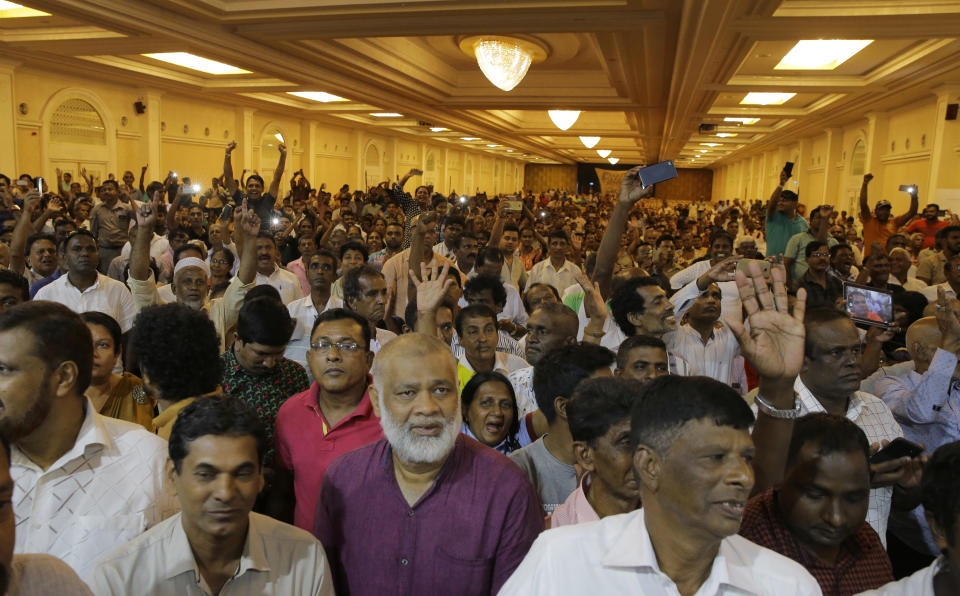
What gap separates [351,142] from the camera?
21.7 m

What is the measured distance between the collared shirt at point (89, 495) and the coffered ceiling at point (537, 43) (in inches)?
239

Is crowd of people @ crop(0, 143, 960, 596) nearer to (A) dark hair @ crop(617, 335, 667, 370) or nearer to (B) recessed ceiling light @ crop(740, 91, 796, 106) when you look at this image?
(A) dark hair @ crop(617, 335, 667, 370)

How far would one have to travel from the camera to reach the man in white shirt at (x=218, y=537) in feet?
5.43

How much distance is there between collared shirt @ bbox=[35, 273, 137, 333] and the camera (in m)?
4.23

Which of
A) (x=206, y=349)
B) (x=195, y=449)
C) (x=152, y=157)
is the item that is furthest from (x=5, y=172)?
(x=195, y=449)

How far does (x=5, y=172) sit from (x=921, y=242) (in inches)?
508

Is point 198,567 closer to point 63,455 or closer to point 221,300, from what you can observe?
point 63,455

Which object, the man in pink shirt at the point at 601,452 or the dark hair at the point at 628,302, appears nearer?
the man in pink shirt at the point at 601,452

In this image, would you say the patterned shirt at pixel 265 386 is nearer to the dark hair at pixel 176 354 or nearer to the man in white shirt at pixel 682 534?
the dark hair at pixel 176 354

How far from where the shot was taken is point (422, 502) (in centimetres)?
184

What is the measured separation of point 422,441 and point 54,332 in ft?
3.27

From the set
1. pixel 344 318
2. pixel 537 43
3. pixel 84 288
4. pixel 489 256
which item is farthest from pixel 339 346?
pixel 537 43

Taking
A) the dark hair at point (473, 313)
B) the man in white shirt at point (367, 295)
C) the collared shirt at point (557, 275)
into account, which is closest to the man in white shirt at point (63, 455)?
A: the dark hair at point (473, 313)

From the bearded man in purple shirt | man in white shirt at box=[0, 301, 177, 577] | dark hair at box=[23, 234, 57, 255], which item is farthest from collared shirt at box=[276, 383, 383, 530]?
dark hair at box=[23, 234, 57, 255]
